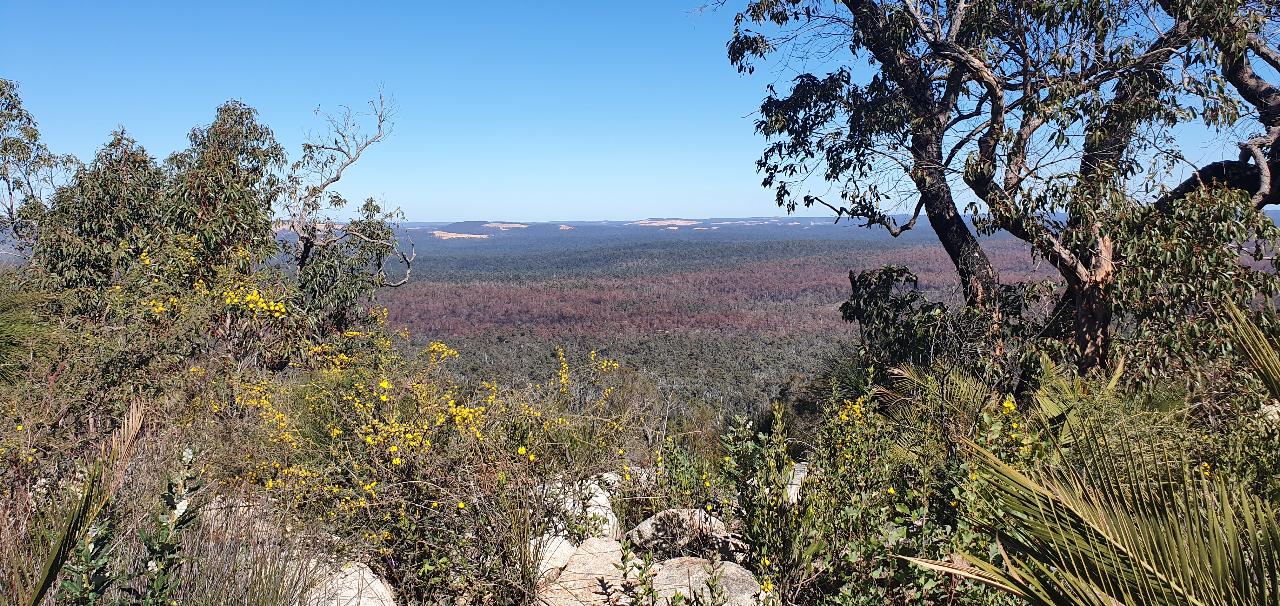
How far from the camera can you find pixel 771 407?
6543mm

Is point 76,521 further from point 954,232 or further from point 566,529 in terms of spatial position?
point 954,232

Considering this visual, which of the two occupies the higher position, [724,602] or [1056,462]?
[1056,462]

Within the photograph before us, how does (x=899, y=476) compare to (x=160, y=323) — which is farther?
(x=160, y=323)

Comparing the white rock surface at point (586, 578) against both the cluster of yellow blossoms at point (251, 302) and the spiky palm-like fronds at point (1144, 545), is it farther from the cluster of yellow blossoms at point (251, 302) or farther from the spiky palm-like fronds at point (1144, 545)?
the cluster of yellow blossoms at point (251, 302)

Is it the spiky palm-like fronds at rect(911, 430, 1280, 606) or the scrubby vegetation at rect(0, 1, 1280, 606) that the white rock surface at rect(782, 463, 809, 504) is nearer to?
the scrubby vegetation at rect(0, 1, 1280, 606)

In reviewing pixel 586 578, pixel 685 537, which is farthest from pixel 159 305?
pixel 685 537

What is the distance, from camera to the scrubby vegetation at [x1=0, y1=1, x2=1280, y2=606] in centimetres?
158

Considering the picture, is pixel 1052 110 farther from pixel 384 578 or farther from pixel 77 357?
pixel 77 357

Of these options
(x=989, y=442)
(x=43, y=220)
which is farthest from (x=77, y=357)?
(x=43, y=220)

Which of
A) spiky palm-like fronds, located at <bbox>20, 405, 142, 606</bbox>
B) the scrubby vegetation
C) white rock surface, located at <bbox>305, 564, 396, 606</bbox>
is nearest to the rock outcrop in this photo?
the scrubby vegetation

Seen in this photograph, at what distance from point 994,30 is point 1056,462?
6.25 meters

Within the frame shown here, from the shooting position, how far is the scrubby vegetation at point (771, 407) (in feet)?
5.18

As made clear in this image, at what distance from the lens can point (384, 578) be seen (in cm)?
310

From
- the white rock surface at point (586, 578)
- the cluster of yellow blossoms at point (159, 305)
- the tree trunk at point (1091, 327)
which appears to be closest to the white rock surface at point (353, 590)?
the white rock surface at point (586, 578)
